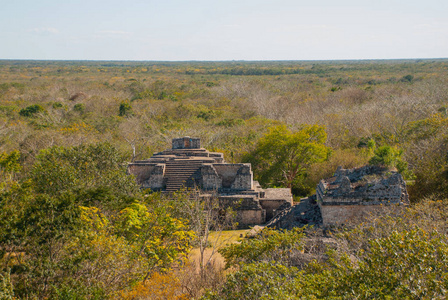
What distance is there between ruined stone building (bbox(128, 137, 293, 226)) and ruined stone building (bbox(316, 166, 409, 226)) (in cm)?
351

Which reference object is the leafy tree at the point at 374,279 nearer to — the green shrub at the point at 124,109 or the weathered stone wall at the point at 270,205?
the weathered stone wall at the point at 270,205

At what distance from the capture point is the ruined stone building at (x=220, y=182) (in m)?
16.3

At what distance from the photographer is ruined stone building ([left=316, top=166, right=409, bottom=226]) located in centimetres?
1278

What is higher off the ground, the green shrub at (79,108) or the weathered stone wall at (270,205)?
the green shrub at (79,108)

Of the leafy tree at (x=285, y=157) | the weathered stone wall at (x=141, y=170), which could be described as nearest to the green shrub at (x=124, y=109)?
the leafy tree at (x=285, y=157)

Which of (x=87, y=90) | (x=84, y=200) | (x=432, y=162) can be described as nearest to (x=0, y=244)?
(x=84, y=200)

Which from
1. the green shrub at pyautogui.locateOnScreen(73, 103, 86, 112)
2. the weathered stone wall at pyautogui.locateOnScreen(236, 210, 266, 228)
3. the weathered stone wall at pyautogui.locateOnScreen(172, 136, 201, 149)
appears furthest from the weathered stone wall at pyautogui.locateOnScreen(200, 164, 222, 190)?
the green shrub at pyautogui.locateOnScreen(73, 103, 86, 112)

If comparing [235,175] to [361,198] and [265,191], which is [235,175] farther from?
[361,198]

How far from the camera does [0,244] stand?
27.5ft

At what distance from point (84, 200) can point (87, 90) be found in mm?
44176

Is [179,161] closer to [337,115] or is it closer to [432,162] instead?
[432,162]

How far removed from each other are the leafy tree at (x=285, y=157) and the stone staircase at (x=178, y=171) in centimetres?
460

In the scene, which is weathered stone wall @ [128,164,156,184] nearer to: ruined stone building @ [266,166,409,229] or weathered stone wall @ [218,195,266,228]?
weathered stone wall @ [218,195,266,228]

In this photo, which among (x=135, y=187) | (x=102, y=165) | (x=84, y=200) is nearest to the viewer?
(x=84, y=200)
